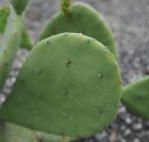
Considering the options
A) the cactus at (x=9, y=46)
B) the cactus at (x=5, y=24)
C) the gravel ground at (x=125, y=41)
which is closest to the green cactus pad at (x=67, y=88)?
the cactus at (x=9, y=46)

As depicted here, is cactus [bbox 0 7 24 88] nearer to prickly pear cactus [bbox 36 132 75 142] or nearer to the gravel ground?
prickly pear cactus [bbox 36 132 75 142]

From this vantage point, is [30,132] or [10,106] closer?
[10,106]

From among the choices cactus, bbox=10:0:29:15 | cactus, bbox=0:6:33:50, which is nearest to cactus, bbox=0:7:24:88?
cactus, bbox=10:0:29:15

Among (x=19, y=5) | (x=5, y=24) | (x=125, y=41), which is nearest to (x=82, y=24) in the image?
(x=5, y=24)

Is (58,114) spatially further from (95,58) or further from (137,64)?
(137,64)

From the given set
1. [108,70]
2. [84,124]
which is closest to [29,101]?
[84,124]

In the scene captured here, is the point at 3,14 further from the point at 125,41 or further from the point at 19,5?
the point at 125,41
